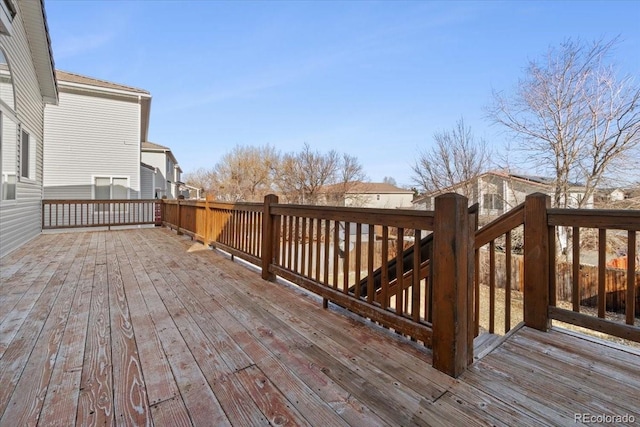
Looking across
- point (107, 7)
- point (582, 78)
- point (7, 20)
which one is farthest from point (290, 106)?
point (7, 20)

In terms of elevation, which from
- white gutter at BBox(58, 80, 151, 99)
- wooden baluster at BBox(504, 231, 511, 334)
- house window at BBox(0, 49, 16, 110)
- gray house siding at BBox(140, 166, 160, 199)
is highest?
white gutter at BBox(58, 80, 151, 99)

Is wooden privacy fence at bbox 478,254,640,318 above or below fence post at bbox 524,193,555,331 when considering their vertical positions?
below

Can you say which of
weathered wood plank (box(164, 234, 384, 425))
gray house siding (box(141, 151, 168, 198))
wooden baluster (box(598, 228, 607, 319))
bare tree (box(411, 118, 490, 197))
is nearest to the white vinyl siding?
gray house siding (box(141, 151, 168, 198))

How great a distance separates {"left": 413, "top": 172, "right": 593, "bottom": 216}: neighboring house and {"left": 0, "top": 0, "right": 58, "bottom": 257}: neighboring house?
10.6m

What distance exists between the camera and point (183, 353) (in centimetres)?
178

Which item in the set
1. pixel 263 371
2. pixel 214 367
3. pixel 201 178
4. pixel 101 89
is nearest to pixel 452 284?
pixel 263 371

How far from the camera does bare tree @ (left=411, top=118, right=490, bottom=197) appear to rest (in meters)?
13.8

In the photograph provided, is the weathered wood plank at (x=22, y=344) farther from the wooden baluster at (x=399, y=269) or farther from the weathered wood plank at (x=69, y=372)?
the wooden baluster at (x=399, y=269)

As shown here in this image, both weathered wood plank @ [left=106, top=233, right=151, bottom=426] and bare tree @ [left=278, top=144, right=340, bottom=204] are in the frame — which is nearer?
weathered wood plank @ [left=106, top=233, right=151, bottom=426]

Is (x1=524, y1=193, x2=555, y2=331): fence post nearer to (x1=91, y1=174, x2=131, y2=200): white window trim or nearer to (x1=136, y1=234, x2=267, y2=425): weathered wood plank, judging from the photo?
(x1=136, y1=234, x2=267, y2=425): weathered wood plank

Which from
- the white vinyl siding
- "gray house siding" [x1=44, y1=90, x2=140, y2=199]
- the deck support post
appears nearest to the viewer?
the deck support post

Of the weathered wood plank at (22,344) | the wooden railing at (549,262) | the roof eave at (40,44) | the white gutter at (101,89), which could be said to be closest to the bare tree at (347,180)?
the white gutter at (101,89)

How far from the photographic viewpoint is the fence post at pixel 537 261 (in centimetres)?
204

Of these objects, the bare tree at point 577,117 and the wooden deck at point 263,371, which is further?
the bare tree at point 577,117
